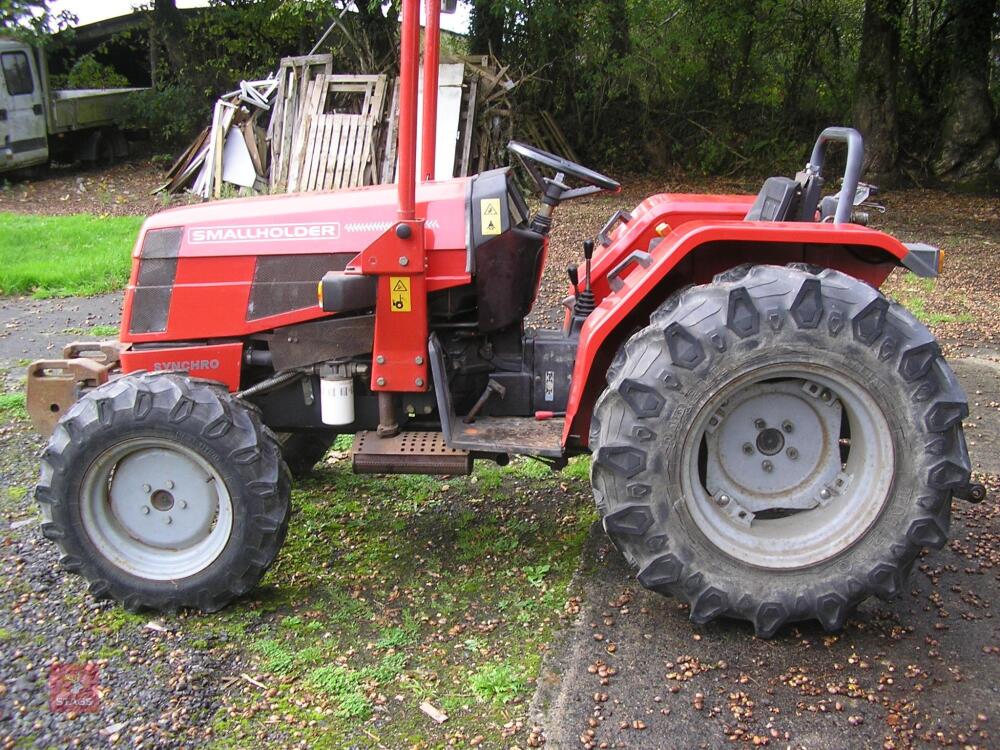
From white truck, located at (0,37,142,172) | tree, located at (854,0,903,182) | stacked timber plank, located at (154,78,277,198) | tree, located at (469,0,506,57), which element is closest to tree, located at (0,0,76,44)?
white truck, located at (0,37,142,172)

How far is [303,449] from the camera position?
431cm

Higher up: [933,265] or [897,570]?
[933,265]

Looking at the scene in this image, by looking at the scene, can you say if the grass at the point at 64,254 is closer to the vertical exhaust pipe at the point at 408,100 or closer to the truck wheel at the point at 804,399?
the vertical exhaust pipe at the point at 408,100

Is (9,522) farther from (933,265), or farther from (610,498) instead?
(933,265)

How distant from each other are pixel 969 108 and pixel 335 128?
9.13 metres

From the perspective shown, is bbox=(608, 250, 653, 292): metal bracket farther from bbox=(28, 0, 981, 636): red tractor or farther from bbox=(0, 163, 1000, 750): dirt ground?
bbox=(0, 163, 1000, 750): dirt ground

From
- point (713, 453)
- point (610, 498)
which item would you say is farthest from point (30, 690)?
point (713, 453)

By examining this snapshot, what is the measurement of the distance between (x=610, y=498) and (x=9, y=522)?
8.68 ft

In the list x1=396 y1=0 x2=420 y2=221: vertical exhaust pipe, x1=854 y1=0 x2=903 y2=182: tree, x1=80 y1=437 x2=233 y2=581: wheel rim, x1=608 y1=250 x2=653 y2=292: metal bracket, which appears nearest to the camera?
x1=396 y1=0 x2=420 y2=221: vertical exhaust pipe

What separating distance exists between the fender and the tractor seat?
0.18 metres

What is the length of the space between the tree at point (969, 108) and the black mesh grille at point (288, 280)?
502 inches

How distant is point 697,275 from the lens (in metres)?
3.30

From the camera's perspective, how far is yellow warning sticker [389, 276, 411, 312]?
10.4 feet

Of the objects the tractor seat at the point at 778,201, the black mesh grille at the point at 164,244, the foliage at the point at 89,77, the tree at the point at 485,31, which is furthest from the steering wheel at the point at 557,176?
the foliage at the point at 89,77
